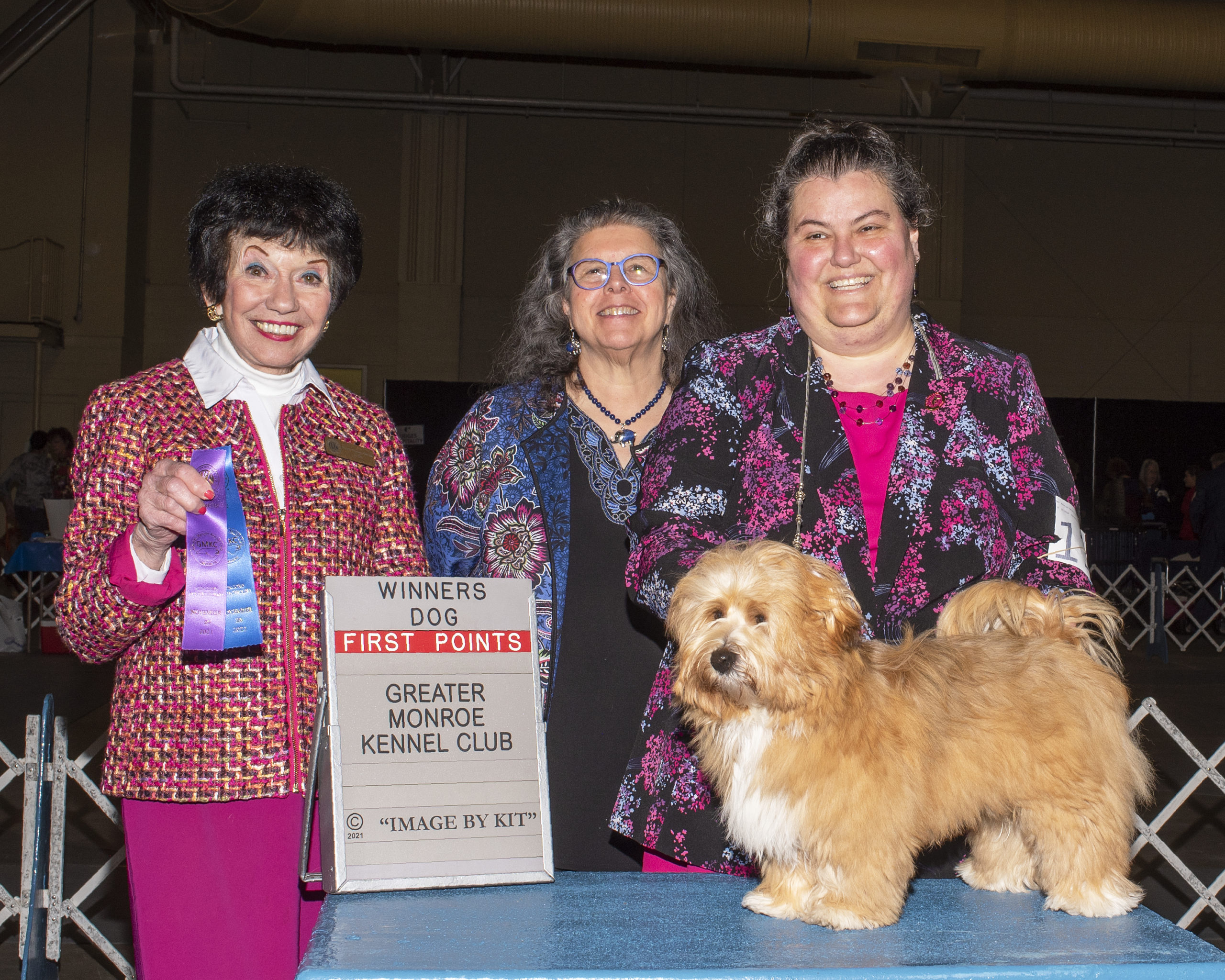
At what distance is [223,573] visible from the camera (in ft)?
5.44

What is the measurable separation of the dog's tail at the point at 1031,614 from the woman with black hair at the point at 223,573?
0.96 meters

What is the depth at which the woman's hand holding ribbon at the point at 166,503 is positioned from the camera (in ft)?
5.27

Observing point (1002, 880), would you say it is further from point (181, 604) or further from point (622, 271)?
point (622, 271)

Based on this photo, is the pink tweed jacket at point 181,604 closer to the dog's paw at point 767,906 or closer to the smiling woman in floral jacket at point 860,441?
the smiling woman in floral jacket at point 860,441

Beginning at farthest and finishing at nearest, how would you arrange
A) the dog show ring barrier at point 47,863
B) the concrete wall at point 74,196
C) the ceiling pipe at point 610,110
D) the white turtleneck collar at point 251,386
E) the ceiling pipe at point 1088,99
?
the ceiling pipe at point 1088,99
the concrete wall at point 74,196
the ceiling pipe at point 610,110
the dog show ring barrier at point 47,863
the white turtleneck collar at point 251,386

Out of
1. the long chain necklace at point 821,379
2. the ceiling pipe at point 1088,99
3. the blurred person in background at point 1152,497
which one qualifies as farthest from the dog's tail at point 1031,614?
the ceiling pipe at point 1088,99

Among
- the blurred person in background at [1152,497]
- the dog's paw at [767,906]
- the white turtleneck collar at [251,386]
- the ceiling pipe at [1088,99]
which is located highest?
the ceiling pipe at [1088,99]

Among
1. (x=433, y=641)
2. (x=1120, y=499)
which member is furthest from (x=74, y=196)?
(x=433, y=641)

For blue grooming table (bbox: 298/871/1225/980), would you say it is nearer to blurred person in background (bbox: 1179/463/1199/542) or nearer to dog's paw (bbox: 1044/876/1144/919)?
dog's paw (bbox: 1044/876/1144/919)

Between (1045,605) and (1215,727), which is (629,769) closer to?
(1045,605)

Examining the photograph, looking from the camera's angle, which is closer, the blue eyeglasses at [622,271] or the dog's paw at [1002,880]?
the dog's paw at [1002,880]

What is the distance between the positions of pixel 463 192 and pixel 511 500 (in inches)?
502

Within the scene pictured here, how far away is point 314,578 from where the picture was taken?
185 centimetres

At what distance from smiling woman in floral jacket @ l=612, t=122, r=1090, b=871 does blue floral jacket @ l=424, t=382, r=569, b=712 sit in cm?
56
